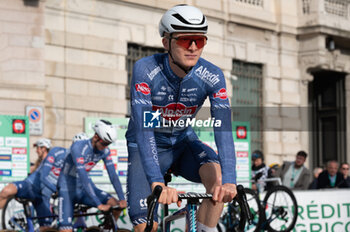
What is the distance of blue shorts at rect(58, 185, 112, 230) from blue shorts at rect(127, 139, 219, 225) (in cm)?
561

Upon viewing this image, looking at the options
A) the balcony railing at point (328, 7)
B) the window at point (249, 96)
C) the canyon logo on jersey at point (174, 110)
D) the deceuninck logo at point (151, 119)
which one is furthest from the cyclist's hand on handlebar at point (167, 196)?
the balcony railing at point (328, 7)

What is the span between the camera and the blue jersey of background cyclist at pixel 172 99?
18.7 ft

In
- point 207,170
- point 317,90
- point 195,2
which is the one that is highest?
point 195,2

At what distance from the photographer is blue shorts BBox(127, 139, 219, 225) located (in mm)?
6199

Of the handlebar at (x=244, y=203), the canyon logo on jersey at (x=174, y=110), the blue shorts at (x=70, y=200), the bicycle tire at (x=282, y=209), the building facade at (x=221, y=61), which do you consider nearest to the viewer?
the handlebar at (x=244, y=203)

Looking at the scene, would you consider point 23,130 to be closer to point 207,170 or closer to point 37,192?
point 37,192

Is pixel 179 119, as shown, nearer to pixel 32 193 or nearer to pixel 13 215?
pixel 32 193

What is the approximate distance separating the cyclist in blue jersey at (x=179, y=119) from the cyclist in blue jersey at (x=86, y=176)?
16.1 feet

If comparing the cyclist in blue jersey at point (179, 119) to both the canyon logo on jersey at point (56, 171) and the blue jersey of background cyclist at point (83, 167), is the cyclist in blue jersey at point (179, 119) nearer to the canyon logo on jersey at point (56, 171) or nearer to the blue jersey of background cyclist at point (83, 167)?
the blue jersey of background cyclist at point (83, 167)

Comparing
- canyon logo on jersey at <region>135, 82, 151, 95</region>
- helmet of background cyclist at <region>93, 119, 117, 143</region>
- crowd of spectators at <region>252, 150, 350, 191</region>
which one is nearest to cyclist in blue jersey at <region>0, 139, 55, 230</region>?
helmet of background cyclist at <region>93, 119, 117, 143</region>

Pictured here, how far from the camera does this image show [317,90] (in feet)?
99.3

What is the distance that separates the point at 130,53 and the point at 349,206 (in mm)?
8676

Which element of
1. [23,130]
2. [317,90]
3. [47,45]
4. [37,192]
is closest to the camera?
[37,192]

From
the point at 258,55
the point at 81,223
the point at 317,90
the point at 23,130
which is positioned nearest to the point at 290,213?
the point at 81,223
